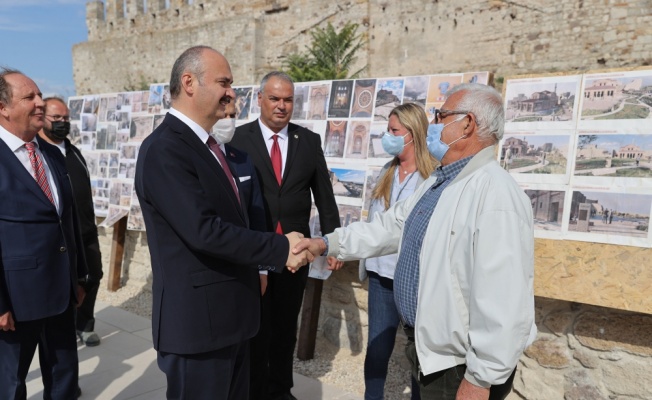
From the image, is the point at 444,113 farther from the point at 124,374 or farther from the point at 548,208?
the point at 124,374

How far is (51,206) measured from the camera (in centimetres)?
276

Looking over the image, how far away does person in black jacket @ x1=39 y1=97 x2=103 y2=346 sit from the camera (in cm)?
428

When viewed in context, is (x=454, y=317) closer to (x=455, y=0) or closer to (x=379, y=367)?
(x=379, y=367)

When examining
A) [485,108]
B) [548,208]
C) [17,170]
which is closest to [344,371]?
[548,208]

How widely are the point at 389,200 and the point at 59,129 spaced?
2.77 metres

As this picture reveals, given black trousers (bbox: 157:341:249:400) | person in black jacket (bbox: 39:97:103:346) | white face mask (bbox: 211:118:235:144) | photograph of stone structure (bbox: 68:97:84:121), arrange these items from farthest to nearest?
photograph of stone structure (bbox: 68:97:84:121), person in black jacket (bbox: 39:97:103:346), white face mask (bbox: 211:118:235:144), black trousers (bbox: 157:341:249:400)

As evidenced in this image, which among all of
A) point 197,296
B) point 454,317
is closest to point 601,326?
point 454,317

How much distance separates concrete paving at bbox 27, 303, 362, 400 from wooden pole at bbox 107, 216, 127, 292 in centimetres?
117

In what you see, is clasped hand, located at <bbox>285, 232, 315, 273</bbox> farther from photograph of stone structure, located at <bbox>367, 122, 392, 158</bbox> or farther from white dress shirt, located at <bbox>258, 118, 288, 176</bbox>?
photograph of stone structure, located at <bbox>367, 122, 392, 158</bbox>

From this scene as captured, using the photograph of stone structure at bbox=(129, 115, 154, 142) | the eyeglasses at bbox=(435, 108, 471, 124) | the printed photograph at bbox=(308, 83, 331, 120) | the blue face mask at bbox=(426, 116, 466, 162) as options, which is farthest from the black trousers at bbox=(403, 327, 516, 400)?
the photograph of stone structure at bbox=(129, 115, 154, 142)

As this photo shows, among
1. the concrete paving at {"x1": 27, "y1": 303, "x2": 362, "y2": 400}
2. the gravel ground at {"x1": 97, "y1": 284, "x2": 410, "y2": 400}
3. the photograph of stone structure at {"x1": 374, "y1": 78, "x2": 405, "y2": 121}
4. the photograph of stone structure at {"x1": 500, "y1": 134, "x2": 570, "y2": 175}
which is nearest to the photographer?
the photograph of stone structure at {"x1": 500, "y1": 134, "x2": 570, "y2": 175}

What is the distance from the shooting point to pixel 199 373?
79.4 inches

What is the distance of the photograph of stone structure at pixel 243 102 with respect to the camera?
4.87m

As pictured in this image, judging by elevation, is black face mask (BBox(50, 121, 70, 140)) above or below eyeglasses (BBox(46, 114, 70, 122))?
below
